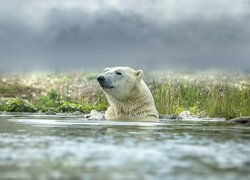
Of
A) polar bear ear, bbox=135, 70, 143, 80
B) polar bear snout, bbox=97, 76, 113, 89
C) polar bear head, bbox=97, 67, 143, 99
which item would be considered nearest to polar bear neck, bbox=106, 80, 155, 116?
polar bear head, bbox=97, 67, 143, 99

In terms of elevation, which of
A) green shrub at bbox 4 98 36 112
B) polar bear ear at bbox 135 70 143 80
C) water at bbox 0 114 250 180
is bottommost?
water at bbox 0 114 250 180

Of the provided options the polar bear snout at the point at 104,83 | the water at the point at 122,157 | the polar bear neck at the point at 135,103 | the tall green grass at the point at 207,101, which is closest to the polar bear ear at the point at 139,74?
the polar bear neck at the point at 135,103

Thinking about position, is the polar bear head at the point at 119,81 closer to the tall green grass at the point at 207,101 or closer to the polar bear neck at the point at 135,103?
the polar bear neck at the point at 135,103

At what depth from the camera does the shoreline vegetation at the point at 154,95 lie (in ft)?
61.4

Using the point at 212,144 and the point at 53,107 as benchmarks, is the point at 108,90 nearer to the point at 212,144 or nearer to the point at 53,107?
the point at 212,144

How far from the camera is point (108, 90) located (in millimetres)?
15828

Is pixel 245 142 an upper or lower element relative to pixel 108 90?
lower

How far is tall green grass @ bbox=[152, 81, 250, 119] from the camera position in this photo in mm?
18047

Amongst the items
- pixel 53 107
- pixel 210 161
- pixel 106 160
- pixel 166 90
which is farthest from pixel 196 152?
pixel 53 107

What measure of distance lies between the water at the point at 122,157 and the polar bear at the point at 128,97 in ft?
21.7

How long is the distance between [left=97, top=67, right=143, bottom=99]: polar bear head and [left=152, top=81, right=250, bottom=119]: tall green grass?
3.30 metres

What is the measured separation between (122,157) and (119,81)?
371 inches

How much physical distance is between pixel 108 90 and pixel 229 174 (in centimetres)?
1042

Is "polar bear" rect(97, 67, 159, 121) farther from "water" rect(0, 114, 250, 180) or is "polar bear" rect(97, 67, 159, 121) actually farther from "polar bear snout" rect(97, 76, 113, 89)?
"water" rect(0, 114, 250, 180)
